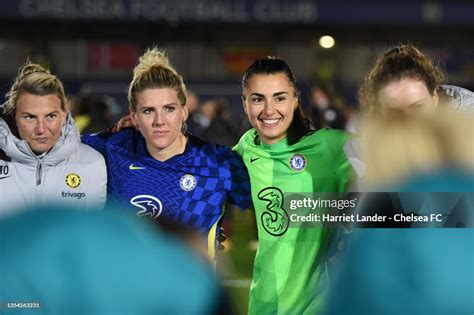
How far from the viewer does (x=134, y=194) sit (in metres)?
2.36

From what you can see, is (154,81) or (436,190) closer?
(436,190)

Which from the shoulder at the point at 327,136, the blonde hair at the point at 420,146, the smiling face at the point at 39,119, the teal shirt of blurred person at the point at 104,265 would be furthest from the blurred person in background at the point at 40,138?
the teal shirt of blurred person at the point at 104,265

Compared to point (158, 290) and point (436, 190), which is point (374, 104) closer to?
point (436, 190)

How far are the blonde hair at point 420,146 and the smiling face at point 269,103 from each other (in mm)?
1307

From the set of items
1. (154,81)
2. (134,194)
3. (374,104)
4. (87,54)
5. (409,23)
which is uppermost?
(409,23)

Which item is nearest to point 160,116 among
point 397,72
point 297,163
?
point 297,163

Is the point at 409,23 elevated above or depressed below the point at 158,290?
above

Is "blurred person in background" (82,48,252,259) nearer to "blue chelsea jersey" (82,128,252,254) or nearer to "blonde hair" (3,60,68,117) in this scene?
"blue chelsea jersey" (82,128,252,254)

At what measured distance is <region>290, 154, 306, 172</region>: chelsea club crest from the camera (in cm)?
245

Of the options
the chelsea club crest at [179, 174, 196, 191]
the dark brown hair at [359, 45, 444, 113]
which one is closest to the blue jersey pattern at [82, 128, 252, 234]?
the chelsea club crest at [179, 174, 196, 191]

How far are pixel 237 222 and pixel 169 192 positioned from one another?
0.46 metres

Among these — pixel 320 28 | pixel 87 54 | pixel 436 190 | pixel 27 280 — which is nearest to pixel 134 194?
pixel 436 190

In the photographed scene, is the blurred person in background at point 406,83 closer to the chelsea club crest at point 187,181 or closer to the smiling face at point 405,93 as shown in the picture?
the smiling face at point 405,93

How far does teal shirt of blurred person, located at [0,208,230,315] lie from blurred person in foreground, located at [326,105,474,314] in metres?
0.22
